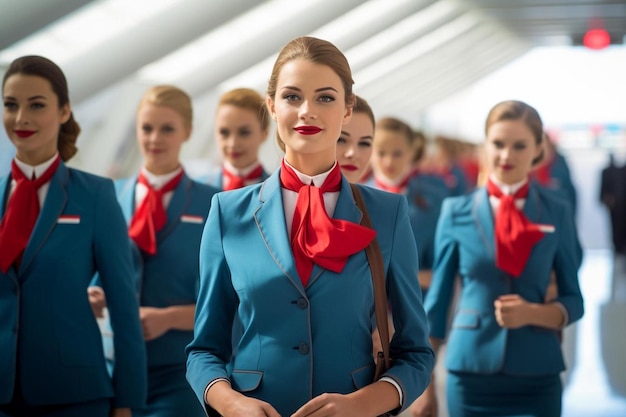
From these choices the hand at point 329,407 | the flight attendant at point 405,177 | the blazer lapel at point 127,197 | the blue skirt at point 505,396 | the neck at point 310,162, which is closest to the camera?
the hand at point 329,407

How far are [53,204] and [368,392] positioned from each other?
53.3 inches

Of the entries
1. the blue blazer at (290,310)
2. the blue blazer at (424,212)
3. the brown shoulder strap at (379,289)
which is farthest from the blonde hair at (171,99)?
the brown shoulder strap at (379,289)

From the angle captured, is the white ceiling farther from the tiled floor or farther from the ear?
the tiled floor

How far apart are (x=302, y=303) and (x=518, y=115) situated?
2.10 metres

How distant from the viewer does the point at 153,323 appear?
3.84m

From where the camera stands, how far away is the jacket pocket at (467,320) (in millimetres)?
3949

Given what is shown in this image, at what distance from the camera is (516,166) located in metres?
4.03

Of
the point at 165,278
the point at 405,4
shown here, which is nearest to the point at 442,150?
the point at 405,4

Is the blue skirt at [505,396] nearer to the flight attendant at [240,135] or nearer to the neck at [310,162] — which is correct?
the flight attendant at [240,135]

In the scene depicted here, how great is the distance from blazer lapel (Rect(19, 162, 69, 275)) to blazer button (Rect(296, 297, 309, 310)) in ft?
3.62

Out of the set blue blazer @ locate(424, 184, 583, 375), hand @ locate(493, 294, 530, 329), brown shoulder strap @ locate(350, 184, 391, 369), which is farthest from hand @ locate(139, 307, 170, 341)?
brown shoulder strap @ locate(350, 184, 391, 369)

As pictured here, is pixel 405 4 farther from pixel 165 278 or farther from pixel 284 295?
pixel 284 295

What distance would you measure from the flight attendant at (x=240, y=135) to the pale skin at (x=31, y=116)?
59.5 inches

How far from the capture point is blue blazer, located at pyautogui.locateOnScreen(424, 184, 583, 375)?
152 inches
